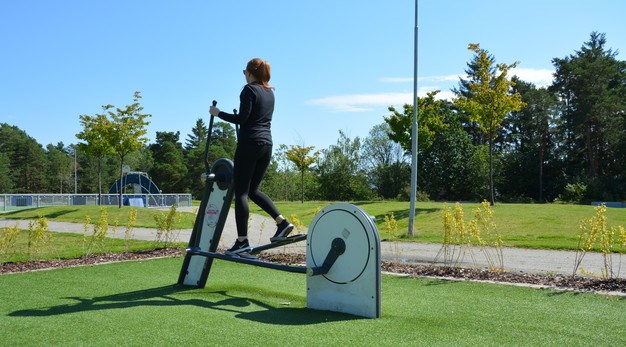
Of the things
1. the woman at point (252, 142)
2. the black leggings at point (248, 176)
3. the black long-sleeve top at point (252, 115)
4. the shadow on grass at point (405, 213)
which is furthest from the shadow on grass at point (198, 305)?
the shadow on grass at point (405, 213)

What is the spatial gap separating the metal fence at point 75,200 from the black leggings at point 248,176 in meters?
27.3

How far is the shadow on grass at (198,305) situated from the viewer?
4.95m

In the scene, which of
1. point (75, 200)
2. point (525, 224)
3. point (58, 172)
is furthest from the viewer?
point (58, 172)

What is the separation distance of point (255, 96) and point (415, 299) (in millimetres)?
2617

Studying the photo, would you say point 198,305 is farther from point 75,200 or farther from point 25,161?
point 25,161

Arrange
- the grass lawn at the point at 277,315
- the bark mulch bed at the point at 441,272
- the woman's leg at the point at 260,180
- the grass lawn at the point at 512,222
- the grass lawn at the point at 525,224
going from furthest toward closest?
the grass lawn at the point at 512,222 → the grass lawn at the point at 525,224 → the bark mulch bed at the point at 441,272 → the woman's leg at the point at 260,180 → the grass lawn at the point at 277,315

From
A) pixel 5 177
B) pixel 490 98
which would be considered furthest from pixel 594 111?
pixel 5 177

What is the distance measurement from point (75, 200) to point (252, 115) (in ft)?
109

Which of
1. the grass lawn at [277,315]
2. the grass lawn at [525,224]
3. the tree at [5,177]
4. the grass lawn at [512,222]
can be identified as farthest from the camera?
the tree at [5,177]

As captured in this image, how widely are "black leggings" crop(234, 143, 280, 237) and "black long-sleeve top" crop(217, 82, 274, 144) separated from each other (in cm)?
9

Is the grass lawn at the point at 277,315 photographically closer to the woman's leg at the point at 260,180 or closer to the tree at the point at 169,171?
the woman's leg at the point at 260,180

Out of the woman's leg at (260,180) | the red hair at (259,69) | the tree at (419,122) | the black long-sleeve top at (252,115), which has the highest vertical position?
the tree at (419,122)

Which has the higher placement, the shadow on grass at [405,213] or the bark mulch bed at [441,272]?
the shadow on grass at [405,213]

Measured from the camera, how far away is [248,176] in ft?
19.9
